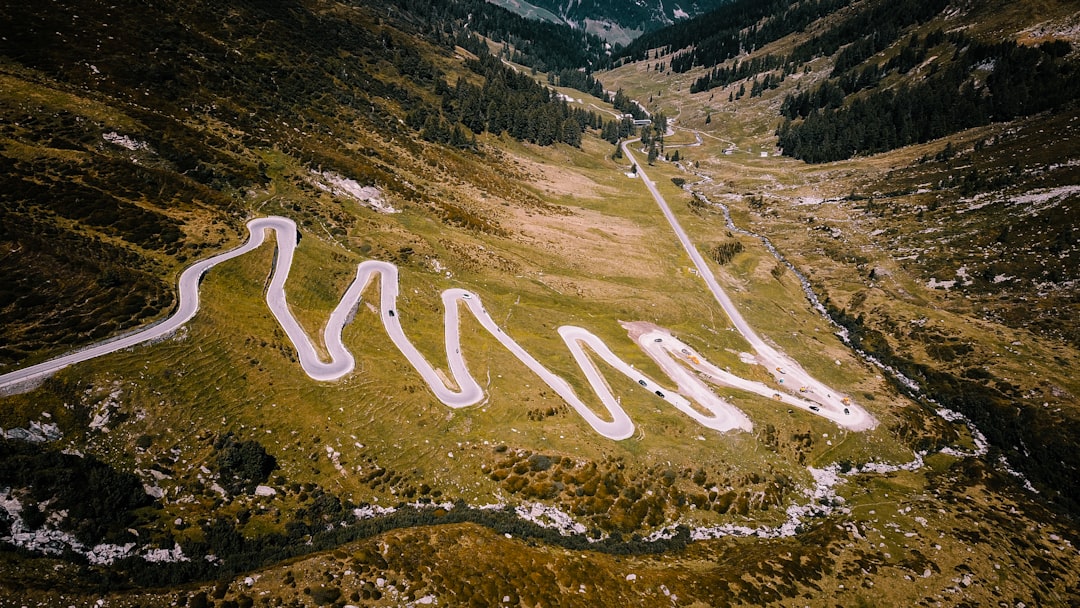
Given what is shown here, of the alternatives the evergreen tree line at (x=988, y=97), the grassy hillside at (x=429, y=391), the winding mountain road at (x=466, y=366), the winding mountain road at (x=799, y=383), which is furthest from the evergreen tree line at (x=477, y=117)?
the evergreen tree line at (x=988, y=97)

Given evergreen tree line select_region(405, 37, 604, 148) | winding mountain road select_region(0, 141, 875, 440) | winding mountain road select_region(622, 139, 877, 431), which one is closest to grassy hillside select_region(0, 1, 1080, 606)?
winding mountain road select_region(0, 141, 875, 440)

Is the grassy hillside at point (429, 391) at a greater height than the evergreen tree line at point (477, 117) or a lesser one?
lesser

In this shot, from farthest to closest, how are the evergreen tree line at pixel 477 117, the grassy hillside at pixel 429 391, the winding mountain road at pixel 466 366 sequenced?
the evergreen tree line at pixel 477 117, the winding mountain road at pixel 466 366, the grassy hillside at pixel 429 391

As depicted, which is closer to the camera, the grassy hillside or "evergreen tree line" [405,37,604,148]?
the grassy hillside

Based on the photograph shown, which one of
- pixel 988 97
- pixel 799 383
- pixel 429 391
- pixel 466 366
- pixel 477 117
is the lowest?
pixel 429 391

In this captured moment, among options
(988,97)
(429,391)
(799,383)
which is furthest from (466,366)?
(988,97)

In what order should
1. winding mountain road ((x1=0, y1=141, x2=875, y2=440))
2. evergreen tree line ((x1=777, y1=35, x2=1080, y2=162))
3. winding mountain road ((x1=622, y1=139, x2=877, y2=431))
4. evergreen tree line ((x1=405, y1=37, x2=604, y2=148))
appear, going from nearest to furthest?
winding mountain road ((x1=0, y1=141, x2=875, y2=440))
winding mountain road ((x1=622, y1=139, x2=877, y2=431))
evergreen tree line ((x1=405, y1=37, x2=604, y2=148))
evergreen tree line ((x1=777, y1=35, x2=1080, y2=162))

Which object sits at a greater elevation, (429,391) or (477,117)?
(477,117)

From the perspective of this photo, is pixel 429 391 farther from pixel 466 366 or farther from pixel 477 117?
pixel 477 117

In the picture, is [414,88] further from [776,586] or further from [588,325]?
[776,586]

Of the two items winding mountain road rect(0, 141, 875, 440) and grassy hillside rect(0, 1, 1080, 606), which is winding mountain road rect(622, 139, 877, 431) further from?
grassy hillside rect(0, 1, 1080, 606)

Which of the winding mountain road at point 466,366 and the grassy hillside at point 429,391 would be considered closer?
the grassy hillside at point 429,391

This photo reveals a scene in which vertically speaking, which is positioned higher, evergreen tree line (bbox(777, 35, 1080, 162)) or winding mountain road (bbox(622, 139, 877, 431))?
evergreen tree line (bbox(777, 35, 1080, 162))

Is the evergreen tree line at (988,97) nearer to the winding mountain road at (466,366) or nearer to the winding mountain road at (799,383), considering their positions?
the winding mountain road at (799,383)
